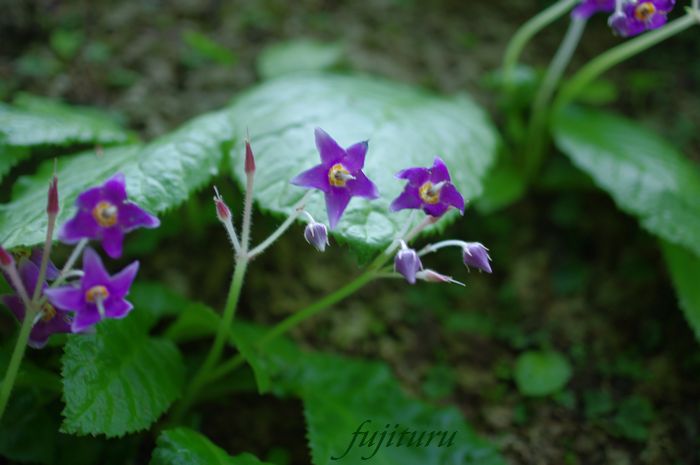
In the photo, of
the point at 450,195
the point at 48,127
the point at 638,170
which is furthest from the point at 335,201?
the point at 638,170

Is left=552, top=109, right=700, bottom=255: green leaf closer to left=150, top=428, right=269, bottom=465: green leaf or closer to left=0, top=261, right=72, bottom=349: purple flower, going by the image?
left=150, top=428, right=269, bottom=465: green leaf

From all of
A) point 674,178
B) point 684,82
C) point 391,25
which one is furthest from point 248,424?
point 684,82

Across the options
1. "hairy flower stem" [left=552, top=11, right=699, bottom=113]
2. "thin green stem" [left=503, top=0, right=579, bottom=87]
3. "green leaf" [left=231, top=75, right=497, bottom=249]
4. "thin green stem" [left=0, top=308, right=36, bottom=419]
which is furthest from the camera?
"thin green stem" [left=503, top=0, right=579, bottom=87]

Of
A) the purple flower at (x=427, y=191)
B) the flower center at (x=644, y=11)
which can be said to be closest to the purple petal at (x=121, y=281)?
the purple flower at (x=427, y=191)

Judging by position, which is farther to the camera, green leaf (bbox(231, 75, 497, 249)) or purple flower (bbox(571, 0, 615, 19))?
purple flower (bbox(571, 0, 615, 19))

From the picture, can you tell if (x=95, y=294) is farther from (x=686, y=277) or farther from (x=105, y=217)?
(x=686, y=277)

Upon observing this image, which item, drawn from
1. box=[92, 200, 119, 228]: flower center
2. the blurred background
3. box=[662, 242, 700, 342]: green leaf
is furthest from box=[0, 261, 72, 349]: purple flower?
box=[662, 242, 700, 342]: green leaf
